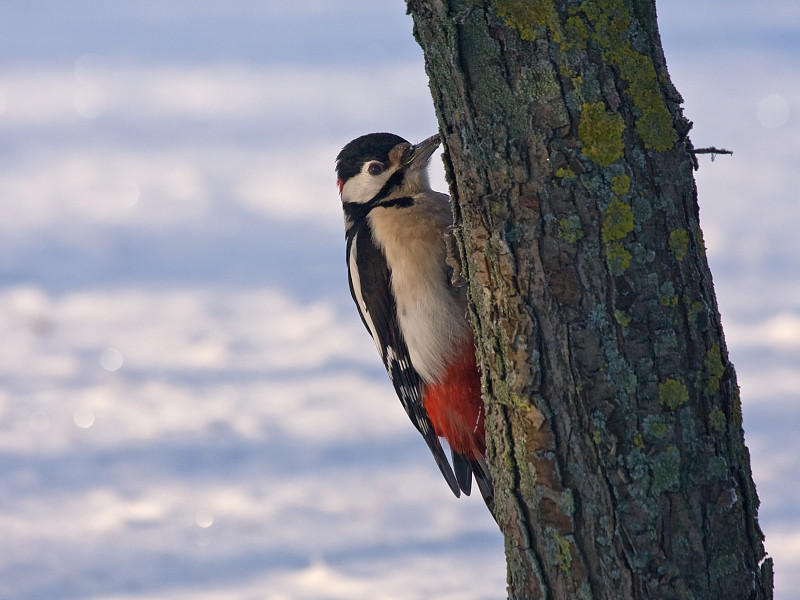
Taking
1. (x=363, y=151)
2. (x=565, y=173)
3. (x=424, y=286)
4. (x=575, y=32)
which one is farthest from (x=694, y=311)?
(x=363, y=151)

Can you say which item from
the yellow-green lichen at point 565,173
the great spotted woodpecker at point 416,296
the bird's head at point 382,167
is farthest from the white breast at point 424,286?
the yellow-green lichen at point 565,173

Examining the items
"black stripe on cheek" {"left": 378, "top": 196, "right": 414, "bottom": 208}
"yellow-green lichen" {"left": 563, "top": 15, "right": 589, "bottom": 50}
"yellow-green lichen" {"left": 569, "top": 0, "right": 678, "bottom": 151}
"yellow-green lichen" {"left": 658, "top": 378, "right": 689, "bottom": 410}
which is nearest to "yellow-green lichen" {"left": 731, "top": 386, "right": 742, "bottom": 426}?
"yellow-green lichen" {"left": 658, "top": 378, "right": 689, "bottom": 410}

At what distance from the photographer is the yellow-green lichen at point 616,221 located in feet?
6.70

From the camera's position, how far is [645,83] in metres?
2.10

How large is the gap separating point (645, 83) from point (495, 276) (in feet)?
2.02

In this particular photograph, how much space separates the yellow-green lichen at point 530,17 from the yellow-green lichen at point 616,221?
0.44 metres

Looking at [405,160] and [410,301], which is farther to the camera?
[405,160]

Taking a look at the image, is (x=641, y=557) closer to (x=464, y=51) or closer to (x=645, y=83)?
(x=645, y=83)

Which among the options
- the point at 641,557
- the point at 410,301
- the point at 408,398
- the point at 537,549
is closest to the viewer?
the point at 641,557

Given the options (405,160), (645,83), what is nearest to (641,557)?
(645,83)

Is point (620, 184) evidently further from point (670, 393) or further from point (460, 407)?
point (460, 407)

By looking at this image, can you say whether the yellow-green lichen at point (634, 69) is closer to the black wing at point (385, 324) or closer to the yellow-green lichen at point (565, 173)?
the yellow-green lichen at point (565, 173)

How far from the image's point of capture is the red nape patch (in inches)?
129

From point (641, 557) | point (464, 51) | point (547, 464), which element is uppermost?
point (464, 51)
